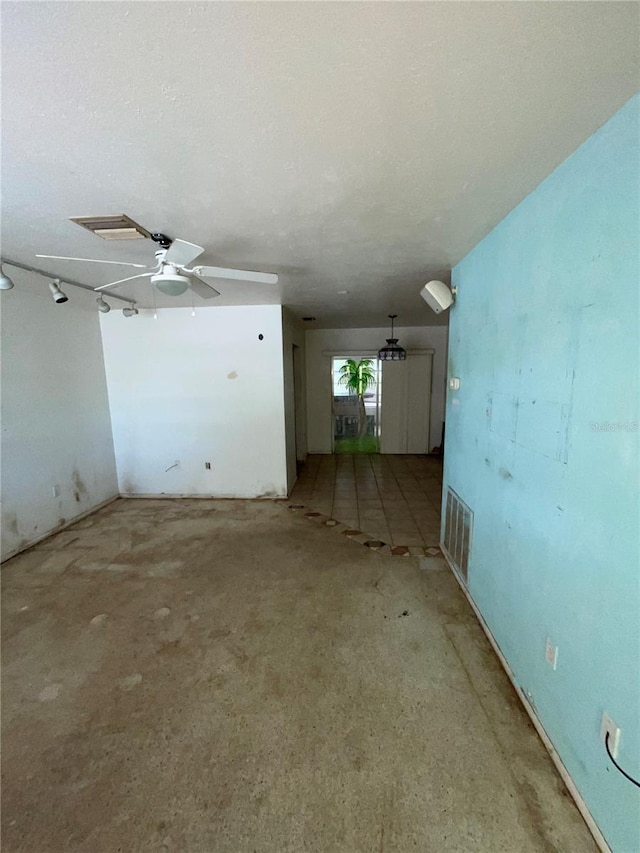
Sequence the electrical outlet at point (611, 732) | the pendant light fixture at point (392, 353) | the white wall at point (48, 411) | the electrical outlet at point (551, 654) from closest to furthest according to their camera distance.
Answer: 1. the electrical outlet at point (611, 732)
2. the electrical outlet at point (551, 654)
3. the white wall at point (48, 411)
4. the pendant light fixture at point (392, 353)

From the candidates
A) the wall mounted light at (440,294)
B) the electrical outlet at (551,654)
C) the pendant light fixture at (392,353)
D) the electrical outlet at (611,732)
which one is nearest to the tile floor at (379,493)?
the electrical outlet at (551,654)

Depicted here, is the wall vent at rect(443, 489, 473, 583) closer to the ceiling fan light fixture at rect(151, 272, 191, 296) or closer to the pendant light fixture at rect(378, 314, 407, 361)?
the ceiling fan light fixture at rect(151, 272, 191, 296)

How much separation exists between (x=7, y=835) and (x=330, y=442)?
224 inches

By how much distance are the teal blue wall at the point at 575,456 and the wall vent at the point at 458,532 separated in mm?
392

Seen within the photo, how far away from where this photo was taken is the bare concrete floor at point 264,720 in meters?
1.17

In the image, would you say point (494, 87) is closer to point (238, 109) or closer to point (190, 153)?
point (238, 109)

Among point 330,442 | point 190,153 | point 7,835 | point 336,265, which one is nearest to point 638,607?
point 190,153

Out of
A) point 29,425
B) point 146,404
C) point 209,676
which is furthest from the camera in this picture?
point 146,404

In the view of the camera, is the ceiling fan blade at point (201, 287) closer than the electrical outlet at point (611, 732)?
No

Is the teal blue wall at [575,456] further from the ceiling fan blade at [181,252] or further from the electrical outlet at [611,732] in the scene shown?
the ceiling fan blade at [181,252]

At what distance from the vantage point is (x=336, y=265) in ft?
8.51

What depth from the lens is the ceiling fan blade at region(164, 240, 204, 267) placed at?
1624 millimetres

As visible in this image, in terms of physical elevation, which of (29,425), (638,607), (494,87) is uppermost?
(494,87)

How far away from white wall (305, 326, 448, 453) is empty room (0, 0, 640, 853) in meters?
3.25
